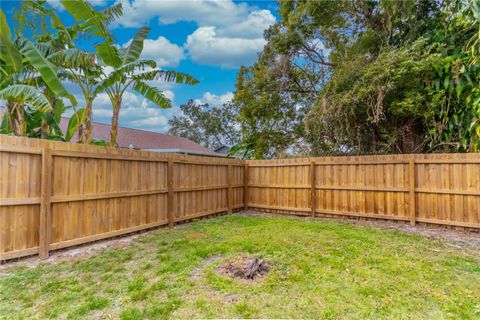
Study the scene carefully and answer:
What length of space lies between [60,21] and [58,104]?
1725mm

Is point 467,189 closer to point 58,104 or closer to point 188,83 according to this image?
point 188,83

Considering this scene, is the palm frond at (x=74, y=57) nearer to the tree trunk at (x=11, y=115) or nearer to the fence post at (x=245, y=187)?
the tree trunk at (x=11, y=115)

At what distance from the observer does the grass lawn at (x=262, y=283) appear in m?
2.53

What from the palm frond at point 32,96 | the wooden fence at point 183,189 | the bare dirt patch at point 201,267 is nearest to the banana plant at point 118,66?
the palm frond at point 32,96

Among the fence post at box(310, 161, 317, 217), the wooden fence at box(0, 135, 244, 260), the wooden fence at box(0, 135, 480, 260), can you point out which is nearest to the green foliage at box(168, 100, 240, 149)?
the wooden fence at box(0, 135, 480, 260)

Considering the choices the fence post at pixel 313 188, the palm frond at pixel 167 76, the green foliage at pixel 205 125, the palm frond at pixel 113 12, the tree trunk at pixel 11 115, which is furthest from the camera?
the green foliage at pixel 205 125

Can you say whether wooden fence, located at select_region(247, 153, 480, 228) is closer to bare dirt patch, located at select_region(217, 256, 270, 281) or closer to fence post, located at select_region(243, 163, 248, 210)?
fence post, located at select_region(243, 163, 248, 210)

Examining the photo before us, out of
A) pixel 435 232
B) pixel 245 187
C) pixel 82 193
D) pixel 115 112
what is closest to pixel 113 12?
pixel 115 112

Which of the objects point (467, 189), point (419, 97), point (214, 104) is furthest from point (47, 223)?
point (214, 104)

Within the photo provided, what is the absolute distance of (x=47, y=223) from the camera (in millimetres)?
3932

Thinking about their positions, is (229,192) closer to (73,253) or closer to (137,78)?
(137,78)

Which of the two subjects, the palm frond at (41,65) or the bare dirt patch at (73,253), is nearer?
the bare dirt patch at (73,253)

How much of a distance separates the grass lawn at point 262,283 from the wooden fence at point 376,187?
144 cm

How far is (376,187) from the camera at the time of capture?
6.59m
